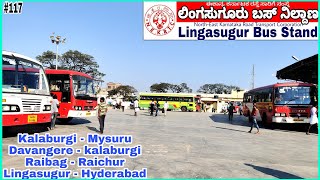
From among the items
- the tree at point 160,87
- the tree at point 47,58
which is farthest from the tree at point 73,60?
the tree at point 160,87

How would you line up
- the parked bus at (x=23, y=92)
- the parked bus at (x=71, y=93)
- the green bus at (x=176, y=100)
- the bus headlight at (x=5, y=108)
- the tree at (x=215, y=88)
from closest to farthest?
the bus headlight at (x=5, y=108)
the parked bus at (x=23, y=92)
the parked bus at (x=71, y=93)
the green bus at (x=176, y=100)
the tree at (x=215, y=88)

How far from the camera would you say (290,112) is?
19.2 meters

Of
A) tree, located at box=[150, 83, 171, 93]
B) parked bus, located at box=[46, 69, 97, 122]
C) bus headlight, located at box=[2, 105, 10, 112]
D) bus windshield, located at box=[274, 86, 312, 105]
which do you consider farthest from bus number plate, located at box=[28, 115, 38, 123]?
tree, located at box=[150, 83, 171, 93]

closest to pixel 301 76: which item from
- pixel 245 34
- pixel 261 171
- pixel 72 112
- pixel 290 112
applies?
pixel 290 112

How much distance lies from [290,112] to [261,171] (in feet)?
41.3

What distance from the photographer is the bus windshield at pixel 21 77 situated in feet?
36.9

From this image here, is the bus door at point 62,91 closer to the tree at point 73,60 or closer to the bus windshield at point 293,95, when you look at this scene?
the bus windshield at point 293,95

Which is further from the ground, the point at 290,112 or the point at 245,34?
the point at 245,34

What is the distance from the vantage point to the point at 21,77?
11.8 m

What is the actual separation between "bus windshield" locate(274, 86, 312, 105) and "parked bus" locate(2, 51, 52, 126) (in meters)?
13.2

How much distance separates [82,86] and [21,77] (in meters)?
5.99

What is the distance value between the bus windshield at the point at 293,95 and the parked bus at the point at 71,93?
10.9 metres

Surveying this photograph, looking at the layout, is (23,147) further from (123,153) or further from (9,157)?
(123,153)

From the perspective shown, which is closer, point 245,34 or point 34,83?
point 34,83
